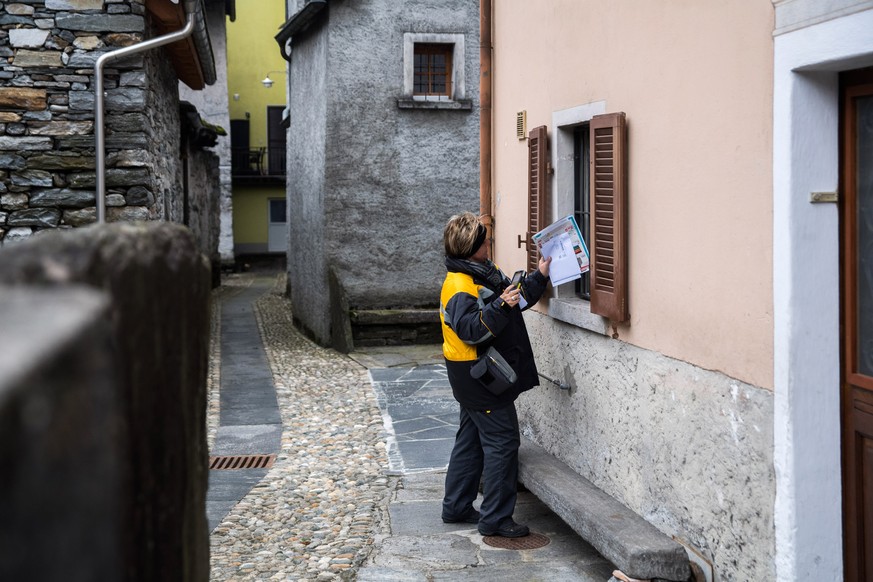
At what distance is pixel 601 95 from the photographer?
5.11 m

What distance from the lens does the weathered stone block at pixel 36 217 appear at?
7355mm

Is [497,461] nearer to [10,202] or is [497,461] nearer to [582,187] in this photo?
[582,187]

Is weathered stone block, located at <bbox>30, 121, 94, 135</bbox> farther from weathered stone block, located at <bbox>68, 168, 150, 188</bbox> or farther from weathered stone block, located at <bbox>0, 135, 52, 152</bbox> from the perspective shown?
weathered stone block, located at <bbox>68, 168, 150, 188</bbox>

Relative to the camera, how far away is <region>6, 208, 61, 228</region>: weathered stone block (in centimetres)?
736

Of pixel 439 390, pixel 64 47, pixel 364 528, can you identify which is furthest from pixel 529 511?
pixel 64 47

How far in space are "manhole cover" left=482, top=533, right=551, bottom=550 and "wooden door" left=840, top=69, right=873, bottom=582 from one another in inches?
75.8

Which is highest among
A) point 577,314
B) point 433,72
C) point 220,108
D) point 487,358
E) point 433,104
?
point 220,108

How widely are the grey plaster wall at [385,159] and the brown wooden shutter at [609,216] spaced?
8134mm

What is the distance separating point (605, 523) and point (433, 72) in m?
9.97

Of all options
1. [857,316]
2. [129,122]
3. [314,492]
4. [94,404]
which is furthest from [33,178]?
[94,404]

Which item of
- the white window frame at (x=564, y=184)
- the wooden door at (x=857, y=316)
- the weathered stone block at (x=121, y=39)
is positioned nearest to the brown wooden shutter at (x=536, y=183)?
the white window frame at (x=564, y=184)

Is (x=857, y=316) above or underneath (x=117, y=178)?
underneath

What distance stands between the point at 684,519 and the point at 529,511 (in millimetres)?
1595

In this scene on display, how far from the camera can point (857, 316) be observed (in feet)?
11.2
